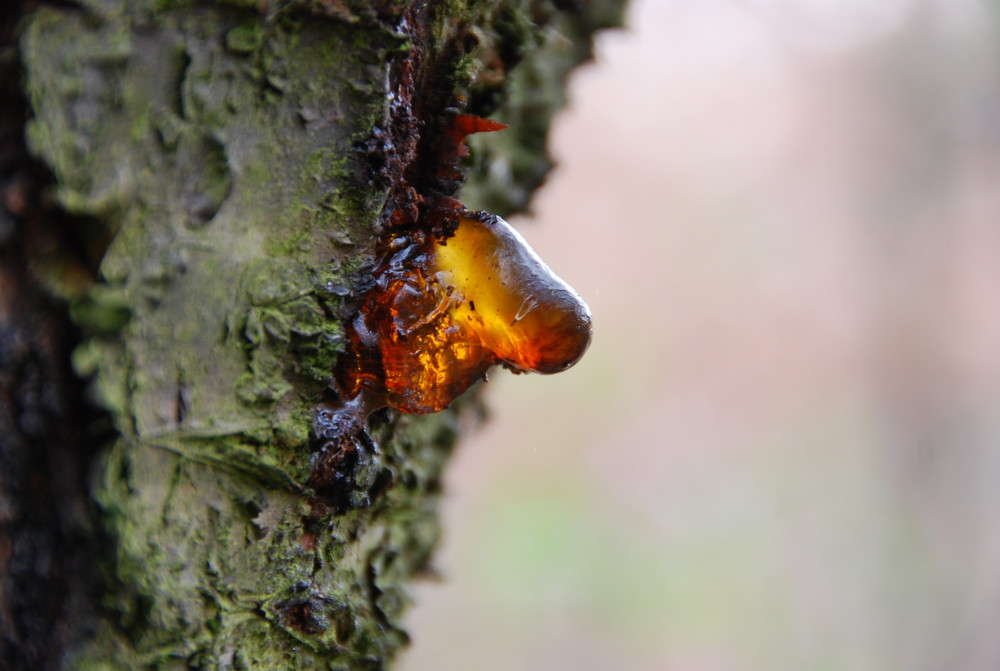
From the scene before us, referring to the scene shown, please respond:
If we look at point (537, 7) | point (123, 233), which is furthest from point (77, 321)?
point (537, 7)

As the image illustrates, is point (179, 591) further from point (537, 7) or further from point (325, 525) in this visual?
point (537, 7)

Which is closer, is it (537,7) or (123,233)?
(123,233)

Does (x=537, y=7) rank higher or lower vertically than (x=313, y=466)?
higher
